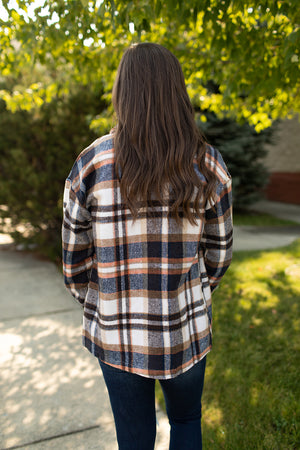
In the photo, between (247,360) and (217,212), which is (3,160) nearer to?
(247,360)

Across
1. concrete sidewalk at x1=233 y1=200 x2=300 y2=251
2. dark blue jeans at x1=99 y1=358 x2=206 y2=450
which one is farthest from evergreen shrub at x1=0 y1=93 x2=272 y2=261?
dark blue jeans at x1=99 y1=358 x2=206 y2=450

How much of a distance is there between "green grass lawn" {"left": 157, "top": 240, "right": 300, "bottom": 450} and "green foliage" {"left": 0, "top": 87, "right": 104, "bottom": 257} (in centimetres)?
292

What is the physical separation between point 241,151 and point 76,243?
8918 millimetres

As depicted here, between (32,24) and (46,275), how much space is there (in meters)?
3.65

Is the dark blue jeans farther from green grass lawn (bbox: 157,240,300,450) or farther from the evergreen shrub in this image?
the evergreen shrub

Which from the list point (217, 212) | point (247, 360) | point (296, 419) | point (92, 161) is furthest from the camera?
point (247, 360)

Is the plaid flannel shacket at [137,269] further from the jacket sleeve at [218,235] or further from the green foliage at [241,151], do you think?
the green foliage at [241,151]

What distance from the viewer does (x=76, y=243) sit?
1408 millimetres

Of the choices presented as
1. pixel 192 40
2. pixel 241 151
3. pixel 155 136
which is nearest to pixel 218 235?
pixel 155 136

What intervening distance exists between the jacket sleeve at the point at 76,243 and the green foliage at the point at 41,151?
14.3 feet

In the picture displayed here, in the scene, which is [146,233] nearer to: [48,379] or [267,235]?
[48,379]

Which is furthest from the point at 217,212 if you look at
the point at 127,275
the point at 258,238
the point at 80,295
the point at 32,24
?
the point at 258,238

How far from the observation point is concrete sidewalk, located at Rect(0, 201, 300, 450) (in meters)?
2.36

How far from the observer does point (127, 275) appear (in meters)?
1.32
